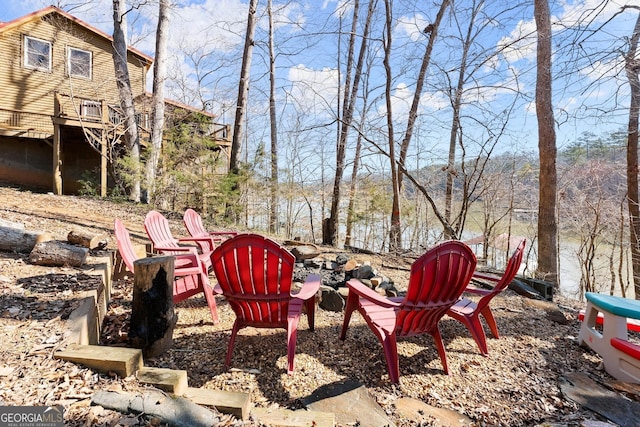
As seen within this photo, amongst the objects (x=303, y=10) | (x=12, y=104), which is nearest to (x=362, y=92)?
(x=303, y=10)

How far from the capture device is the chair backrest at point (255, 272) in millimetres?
2100

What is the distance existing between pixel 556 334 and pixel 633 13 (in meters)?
3.30

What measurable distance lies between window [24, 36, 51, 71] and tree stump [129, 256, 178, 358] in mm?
12971

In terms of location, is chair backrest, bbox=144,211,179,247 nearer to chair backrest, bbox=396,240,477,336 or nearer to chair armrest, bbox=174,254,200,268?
chair armrest, bbox=174,254,200,268

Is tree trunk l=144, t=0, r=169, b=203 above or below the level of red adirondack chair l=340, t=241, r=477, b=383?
above

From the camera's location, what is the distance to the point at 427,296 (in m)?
2.14

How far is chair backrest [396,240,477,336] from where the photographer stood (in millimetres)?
2072

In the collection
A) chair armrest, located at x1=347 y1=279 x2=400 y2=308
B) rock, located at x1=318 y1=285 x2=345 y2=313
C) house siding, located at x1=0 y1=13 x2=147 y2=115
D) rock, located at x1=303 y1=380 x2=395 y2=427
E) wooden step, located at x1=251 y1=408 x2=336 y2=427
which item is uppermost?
house siding, located at x1=0 y1=13 x2=147 y2=115

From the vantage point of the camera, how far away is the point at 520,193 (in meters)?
8.84

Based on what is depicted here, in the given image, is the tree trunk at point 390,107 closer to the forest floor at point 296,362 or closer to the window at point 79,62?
the forest floor at point 296,362

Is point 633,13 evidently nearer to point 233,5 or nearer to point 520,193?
point 520,193

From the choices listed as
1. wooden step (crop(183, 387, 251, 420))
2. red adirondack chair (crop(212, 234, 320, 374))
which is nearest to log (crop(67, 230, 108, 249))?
red adirondack chair (crop(212, 234, 320, 374))

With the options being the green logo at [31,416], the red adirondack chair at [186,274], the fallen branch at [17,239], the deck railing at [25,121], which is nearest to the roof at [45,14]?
the deck railing at [25,121]

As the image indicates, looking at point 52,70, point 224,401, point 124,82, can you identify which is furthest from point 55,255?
point 52,70
